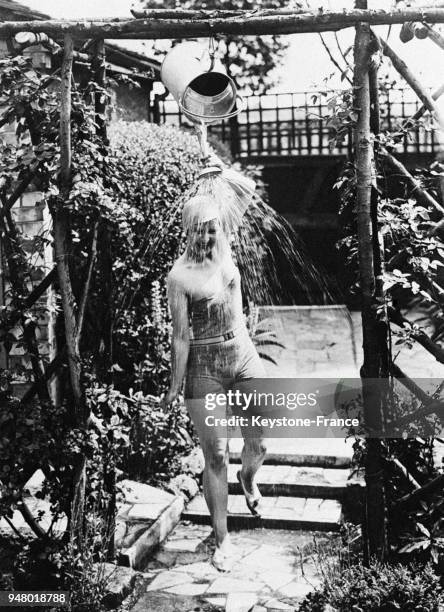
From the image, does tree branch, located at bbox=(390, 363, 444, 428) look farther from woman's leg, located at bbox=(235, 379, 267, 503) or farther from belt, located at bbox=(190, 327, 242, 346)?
belt, located at bbox=(190, 327, 242, 346)

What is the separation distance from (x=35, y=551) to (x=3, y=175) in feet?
6.93

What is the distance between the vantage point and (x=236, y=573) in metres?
4.65

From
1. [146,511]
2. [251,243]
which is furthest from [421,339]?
[251,243]

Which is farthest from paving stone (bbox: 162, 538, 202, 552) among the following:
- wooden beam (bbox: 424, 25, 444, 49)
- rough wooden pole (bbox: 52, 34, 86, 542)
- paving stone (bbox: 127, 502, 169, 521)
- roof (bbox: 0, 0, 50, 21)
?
roof (bbox: 0, 0, 50, 21)

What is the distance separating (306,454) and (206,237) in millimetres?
3377

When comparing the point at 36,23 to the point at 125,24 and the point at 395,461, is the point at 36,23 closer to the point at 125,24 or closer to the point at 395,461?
the point at 125,24

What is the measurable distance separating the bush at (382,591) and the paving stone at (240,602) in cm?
55

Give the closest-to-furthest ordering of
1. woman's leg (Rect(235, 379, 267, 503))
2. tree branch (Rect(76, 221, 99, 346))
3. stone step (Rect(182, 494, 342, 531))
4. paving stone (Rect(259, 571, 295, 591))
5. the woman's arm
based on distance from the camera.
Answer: the woman's arm < woman's leg (Rect(235, 379, 267, 503)) < tree branch (Rect(76, 221, 99, 346)) < paving stone (Rect(259, 571, 295, 591)) < stone step (Rect(182, 494, 342, 531))

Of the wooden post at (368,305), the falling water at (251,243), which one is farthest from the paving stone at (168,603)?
the falling water at (251,243)

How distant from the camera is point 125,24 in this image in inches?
145

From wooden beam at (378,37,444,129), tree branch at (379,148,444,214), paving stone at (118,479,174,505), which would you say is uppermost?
wooden beam at (378,37,444,129)

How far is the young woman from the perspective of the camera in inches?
141

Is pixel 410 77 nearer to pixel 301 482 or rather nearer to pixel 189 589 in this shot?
pixel 189 589

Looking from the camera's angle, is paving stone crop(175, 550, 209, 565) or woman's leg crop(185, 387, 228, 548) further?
paving stone crop(175, 550, 209, 565)
